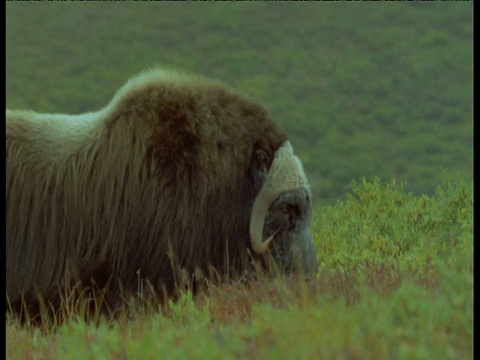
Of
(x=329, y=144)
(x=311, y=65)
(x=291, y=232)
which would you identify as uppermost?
(x=291, y=232)

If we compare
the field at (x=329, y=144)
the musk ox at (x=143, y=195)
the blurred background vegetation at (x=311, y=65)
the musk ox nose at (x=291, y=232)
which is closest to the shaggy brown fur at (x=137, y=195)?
the musk ox at (x=143, y=195)

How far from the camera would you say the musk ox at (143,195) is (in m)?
4.60

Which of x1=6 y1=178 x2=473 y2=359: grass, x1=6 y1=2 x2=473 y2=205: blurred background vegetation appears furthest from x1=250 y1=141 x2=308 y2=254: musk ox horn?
x1=6 y1=2 x2=473 y2=205: blurred background vegetation

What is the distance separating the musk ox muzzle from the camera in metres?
4.77

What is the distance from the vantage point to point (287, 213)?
4875 millimetres

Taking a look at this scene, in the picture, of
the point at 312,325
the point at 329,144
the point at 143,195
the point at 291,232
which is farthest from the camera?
the point at 329,144

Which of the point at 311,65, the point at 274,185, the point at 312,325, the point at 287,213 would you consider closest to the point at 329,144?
the point at 311,65

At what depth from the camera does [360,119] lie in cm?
1844

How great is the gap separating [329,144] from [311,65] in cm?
443

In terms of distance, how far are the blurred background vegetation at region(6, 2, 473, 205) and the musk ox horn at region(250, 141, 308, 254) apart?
9.38 m

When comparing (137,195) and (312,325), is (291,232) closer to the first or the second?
(137,195)

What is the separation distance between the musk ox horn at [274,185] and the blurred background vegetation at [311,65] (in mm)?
9379

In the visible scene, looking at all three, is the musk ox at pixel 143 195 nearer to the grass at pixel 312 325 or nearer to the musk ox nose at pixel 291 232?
the musk ox nose at pixel 291 232

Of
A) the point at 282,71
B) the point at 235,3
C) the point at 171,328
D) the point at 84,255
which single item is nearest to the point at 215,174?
the point at 84,255
